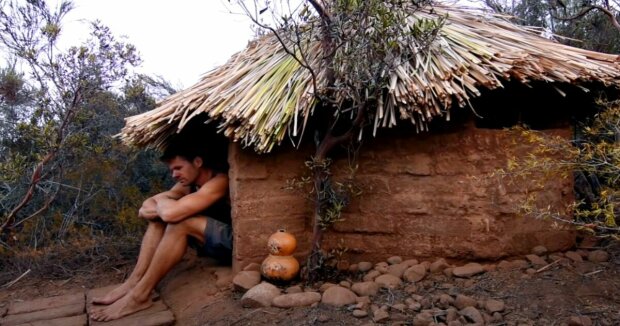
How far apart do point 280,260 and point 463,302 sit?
1.23 meters

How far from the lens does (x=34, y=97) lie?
6.96 metres

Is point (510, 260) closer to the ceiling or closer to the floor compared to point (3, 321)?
closer to the ceiling

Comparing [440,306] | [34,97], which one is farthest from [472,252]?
[34,97]

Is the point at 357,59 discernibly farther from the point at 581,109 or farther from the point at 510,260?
the point at 581,109

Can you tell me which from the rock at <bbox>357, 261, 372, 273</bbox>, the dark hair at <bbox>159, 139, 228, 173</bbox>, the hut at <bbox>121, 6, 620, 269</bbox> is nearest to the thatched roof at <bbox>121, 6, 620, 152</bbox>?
the hut at <bbox>121, 6, 620, 269</bbox>

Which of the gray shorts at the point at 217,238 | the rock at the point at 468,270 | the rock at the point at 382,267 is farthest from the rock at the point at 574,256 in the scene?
the gray shorts at the point at 217,238

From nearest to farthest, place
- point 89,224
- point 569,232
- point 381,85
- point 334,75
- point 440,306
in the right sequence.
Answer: point 440,306
point 381,85
point 334,75
point 569,232
point 89,224

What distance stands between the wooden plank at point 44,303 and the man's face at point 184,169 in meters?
1.23

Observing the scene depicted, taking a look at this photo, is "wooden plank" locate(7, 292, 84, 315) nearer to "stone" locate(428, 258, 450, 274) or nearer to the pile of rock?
the pile of rock

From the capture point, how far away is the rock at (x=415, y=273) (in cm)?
357

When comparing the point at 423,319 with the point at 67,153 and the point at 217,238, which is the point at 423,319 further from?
the point at 67,153

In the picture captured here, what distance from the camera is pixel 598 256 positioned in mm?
3598

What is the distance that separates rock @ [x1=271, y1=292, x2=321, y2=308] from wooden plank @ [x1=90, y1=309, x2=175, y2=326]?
2.68 ft

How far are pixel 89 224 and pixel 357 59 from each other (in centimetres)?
458
